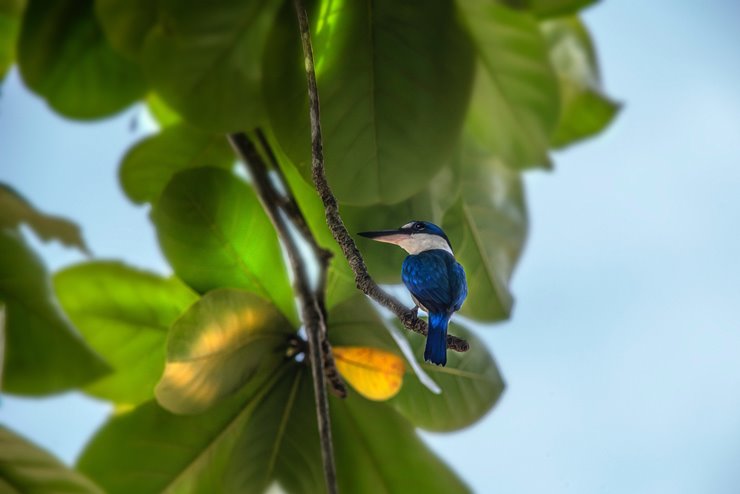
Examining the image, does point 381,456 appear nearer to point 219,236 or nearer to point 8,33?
point 219,236

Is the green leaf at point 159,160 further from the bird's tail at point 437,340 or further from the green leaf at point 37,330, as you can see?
the bird's tail at point 437,340

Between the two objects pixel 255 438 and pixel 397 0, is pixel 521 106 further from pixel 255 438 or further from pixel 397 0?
pixel 255 438

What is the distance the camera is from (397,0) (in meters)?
0.31

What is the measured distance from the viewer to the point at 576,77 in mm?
389

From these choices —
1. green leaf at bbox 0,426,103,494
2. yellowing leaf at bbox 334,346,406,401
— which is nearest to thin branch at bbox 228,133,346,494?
yellowing leaf at bbox 334,346,406,401

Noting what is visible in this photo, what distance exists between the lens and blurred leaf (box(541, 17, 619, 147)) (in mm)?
388

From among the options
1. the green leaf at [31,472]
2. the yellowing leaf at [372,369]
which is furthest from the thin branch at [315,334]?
the green leaf at [31,472]

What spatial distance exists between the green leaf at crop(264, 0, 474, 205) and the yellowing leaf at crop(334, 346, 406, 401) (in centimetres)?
7

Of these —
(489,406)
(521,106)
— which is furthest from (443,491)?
(521,106)

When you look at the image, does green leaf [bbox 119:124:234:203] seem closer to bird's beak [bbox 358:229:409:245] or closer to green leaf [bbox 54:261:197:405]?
green leaf [bbox 54:261:197:405]

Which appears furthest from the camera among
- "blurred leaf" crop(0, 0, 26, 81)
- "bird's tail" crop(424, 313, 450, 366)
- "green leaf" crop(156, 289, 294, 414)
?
"blurred leaf" crop(0, 0, 26, 81)

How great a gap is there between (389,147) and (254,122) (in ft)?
0.32

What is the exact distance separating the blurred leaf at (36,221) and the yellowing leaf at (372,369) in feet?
0.46

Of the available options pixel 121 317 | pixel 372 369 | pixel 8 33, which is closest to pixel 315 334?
pixel 372 369
